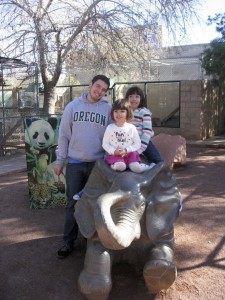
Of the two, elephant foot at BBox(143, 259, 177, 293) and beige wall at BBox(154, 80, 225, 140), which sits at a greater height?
beige wall at BBox(154, 80, 225, 140)

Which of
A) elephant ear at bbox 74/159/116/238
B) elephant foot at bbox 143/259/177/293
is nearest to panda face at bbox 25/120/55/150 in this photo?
elephant ear at bbox 74/159/116/238

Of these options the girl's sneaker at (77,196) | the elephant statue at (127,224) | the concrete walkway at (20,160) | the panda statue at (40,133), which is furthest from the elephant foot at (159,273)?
the concrete walkway at (20,160)

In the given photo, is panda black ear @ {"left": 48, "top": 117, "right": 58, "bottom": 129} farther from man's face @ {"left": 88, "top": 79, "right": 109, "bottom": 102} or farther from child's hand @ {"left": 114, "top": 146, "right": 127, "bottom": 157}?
child's hand @ {"left": 114, "top": 146, "right": 127, "bottom": 157}

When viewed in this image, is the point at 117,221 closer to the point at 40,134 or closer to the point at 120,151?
the point at 120,151

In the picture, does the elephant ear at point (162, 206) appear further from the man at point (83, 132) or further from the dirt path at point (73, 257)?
the man at point (83, 132)

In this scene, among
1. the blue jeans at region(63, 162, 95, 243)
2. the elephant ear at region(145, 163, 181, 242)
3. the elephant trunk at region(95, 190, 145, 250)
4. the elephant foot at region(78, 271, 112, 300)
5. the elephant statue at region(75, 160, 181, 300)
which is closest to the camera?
the elephant trunk at region(95, 190, 145, 250)

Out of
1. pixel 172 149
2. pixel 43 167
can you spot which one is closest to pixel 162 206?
pixel 43 167

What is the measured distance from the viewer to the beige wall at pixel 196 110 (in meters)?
13.3

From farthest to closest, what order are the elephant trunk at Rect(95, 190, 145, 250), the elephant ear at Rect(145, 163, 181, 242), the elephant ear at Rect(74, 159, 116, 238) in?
the elephant ear at Rect(74, 159, 116, 238) < the elephant ear at Rect(145, 163, 181, 242) < the elephant trunk at Rect(95, 190, 145, 250)

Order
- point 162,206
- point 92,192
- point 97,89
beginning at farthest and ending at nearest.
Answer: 1. point 97,89
2. point 92,192
3. point 162,206

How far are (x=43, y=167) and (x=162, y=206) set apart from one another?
2.93 m

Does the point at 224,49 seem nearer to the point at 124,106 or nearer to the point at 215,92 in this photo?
the point at 215,92

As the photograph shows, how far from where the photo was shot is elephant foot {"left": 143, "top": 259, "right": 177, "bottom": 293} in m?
2.92

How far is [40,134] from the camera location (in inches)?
231
